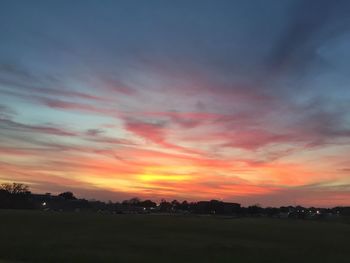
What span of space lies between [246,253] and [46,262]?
20026mm

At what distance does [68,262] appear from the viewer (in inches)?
1570

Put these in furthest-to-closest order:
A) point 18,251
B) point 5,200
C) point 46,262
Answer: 1. point 5,200
2. point 18,251
3. point 46,262

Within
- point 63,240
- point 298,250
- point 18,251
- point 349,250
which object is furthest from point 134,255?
point 349,250

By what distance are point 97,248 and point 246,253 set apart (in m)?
14.3

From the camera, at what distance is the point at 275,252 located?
52.5 m

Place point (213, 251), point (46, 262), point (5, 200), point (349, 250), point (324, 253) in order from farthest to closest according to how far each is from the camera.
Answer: point (5, 200) → point (349, 250) → point (324, 253) → point (213, 251) → point (46, 262)

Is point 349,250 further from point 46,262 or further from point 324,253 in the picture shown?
point 46,262

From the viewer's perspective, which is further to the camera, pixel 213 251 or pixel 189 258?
pixel 213 251

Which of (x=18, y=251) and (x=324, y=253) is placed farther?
(x=324, y=253)

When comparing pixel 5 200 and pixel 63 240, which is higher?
pixel 5 200

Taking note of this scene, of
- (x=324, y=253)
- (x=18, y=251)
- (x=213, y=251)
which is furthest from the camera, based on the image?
(x=324, y=253)

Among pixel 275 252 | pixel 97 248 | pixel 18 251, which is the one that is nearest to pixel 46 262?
pixel 18 251

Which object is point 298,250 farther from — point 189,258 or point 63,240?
point 63,240

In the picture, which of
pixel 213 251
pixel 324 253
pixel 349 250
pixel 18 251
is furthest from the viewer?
pixel 349 250
